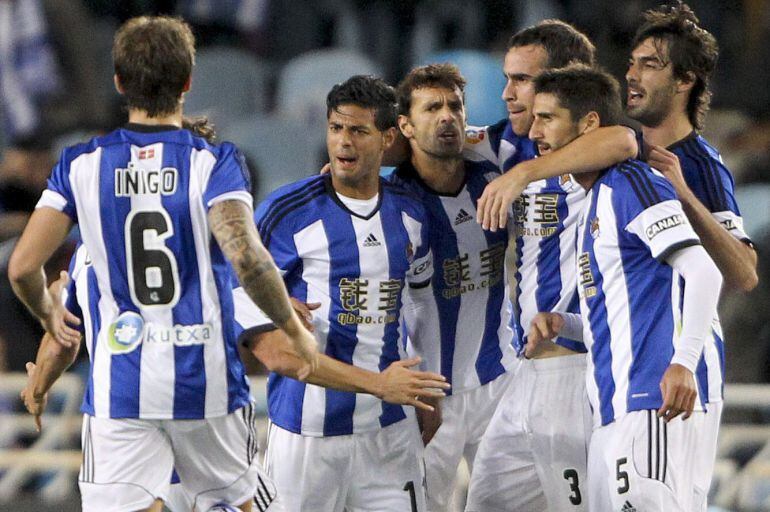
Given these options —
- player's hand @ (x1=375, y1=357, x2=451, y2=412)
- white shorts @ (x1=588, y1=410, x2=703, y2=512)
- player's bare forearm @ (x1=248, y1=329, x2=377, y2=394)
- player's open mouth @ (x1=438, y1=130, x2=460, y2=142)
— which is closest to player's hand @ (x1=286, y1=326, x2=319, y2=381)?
player's bare forearm @ (x1=248, y1=329, x2=377, y2=394)

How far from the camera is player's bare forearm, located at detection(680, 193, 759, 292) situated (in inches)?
204

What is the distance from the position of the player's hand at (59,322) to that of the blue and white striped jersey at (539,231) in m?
1.88

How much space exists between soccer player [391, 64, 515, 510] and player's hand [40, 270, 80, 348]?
1574 millimetres

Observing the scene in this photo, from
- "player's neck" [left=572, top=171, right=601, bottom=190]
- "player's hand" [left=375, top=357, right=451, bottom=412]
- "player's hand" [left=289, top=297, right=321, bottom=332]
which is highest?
"player's neck" [left=572, top=171, right=601, bottom=190]

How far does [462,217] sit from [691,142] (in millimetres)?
963

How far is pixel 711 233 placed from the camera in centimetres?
520

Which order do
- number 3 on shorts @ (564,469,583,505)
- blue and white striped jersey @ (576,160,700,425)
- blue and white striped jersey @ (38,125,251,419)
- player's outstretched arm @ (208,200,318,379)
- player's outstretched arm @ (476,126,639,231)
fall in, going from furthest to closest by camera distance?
number 3 on shorts @ (564,469,583,505)
player's outstretched arm @ (476,126,639,231)
blue and white striped jersey @ (576,160,700,425)
blue and white striped jersey @ (38,125,251,419)
player's outstretched arm @ (208,200,318,379)

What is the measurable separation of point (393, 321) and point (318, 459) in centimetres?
60

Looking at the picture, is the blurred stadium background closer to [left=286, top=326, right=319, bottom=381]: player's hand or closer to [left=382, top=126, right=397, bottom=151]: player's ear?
[left=382, top=126, right=397, bottom=151]: player's ear

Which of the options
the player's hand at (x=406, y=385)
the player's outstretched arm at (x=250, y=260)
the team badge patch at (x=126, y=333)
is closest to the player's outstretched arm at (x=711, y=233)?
the player's hand at (x=406, y=385)

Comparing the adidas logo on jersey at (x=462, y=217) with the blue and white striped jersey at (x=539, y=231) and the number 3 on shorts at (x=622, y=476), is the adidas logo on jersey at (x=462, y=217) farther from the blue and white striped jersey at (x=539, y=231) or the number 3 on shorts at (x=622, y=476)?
the number 3 on shorts at (x=622, y=476)

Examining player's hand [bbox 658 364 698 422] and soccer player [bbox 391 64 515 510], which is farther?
soccer player [bbox 391 64 515 510]

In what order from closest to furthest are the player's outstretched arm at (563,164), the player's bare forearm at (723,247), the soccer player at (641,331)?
1. the soccer player at (641,331)
2. the player's outstretched arm at (563,164)
3. the player's bare forearm at (723,247)

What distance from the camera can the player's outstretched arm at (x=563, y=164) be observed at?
5070 mm
